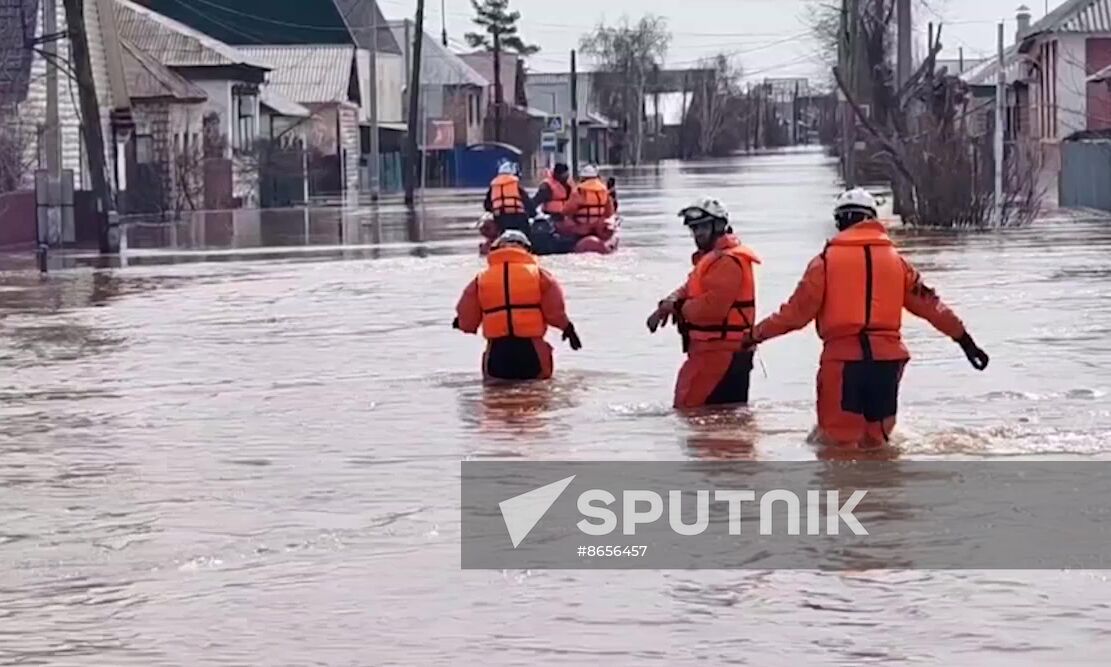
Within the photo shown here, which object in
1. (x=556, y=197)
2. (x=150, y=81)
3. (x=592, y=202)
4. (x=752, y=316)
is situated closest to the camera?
(x=752, y=316)

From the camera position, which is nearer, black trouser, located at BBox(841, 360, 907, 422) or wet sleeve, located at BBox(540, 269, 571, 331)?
black trouser, located at BBox(841, 360, 907, 422)

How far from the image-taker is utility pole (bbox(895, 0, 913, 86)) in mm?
49312

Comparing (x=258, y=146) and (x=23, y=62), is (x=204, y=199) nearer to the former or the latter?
(x=258, y=146)

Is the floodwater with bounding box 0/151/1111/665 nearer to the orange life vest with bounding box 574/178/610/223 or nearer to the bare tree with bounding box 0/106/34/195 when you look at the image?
the orange life vest with bounding box 574/178/610/223

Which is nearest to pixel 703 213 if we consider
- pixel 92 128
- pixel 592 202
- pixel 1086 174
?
pixel 592 202

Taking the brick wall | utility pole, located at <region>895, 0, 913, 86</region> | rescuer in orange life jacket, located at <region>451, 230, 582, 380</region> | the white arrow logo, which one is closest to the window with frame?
utility pole, located at <region>895, 0, 913, 86</region>

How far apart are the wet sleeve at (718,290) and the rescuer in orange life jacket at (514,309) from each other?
87.3 inches

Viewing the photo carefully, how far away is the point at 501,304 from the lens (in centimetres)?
1594

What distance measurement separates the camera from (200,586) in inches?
377

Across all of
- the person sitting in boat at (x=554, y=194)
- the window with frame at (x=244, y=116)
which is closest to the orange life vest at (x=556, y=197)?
the person sitting in boat at (x=554, y=194)

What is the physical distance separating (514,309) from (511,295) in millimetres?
137

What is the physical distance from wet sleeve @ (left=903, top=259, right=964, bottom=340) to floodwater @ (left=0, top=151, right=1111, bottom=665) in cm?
76

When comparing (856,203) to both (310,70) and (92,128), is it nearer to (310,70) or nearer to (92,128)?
(92,128)

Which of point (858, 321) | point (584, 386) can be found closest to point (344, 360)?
point (584, 386)
